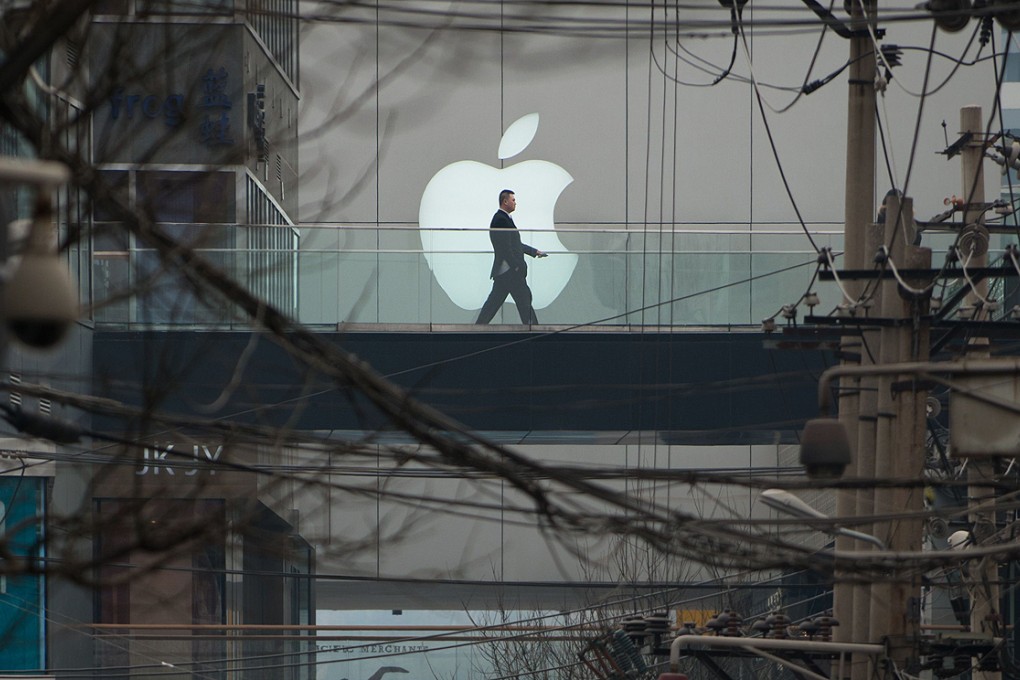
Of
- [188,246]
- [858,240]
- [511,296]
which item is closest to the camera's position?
[188,246]

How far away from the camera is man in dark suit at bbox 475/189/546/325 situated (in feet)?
Answer: 95.1

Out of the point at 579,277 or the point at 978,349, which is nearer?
the point at 978,349

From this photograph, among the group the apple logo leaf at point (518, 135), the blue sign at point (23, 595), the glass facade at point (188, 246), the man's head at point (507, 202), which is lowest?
the blue sign at point (23, 595)

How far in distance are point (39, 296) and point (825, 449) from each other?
627cm

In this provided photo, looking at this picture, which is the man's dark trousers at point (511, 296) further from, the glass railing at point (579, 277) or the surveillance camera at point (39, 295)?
the surveillance camera at point (39, 295)

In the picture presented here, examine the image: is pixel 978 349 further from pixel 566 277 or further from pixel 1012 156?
pixel 566 277

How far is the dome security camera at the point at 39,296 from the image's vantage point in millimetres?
4801

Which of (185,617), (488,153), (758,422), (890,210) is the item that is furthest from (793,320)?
(488,153)

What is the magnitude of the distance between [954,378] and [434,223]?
1248 inches

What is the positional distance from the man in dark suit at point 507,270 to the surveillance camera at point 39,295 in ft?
78.0

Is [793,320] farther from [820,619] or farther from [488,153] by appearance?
[488,153]

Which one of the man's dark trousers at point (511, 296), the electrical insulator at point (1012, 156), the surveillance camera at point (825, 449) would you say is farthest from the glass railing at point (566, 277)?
the surveillance camera at point (825, 449)

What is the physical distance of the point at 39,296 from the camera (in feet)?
15.8

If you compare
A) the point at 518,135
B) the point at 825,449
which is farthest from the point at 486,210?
the point at 825,449
